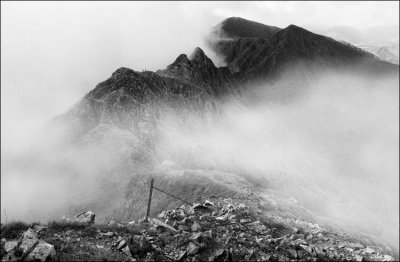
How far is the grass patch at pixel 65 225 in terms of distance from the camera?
18.5 meters

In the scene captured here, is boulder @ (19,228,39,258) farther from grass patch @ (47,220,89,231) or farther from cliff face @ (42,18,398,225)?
cliff face @ (42,18,398,225)

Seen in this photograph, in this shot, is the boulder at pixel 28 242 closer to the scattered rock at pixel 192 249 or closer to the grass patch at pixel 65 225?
the grass patch at pixel 65 225

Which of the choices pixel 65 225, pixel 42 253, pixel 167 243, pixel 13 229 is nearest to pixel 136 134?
pixel 65 225

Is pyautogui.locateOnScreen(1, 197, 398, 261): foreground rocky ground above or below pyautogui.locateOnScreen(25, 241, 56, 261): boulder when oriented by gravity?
below

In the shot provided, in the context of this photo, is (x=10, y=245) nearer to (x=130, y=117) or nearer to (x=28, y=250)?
(x=28, y=250)

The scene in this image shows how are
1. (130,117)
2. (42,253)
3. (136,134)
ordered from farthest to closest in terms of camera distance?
1. (130,117)
2. (136,134)
3. (42,253)

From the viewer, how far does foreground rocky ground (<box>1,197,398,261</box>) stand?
16.0 meters

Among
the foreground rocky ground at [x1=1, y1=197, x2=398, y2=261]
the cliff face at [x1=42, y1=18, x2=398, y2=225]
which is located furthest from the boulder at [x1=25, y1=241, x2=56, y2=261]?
the cliff face at [x1=42, y1=18, x2=398, y2=225]

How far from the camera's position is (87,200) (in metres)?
80.8

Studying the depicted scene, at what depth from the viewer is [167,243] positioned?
62.4 feet

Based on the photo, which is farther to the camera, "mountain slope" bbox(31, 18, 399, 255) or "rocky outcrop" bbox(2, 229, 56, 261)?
"mountain slope" bbox(31, 18, 399, 255)

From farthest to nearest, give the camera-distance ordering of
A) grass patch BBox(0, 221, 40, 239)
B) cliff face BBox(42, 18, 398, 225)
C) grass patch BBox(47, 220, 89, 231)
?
cliff face BBox(42, 18, 398, 225) < grass patch BBox(47, 220, 89, 231) < grass patch BBox(0, 221, 40, 239)

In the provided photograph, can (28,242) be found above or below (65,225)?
above

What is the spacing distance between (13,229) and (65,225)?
8.15 feet
